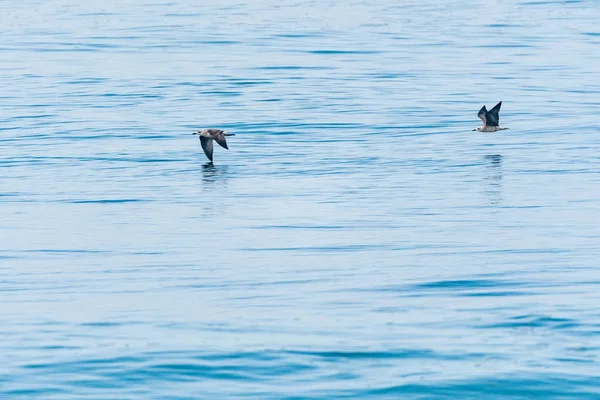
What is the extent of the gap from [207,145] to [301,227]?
24.8 feet

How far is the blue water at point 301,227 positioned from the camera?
14.5 m

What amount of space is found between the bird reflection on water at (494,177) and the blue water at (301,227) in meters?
0.10

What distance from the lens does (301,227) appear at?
22.5 metres

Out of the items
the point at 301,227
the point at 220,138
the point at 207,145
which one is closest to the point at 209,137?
the point at 207,145

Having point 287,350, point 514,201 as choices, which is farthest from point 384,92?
point 287,350

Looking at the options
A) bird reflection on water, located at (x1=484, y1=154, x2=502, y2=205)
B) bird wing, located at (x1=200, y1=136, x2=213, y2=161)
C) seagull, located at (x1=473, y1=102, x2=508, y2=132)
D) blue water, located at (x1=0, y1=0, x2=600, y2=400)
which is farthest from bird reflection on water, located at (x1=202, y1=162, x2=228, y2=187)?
seagull, located at (x1=473, y1=102, x2=508, y2=132)

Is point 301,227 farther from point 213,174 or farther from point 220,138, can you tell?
point 220,138

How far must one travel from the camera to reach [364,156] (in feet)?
99.2

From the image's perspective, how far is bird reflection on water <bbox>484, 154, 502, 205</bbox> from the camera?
25.1 m

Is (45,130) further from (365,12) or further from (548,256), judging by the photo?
(365,12)

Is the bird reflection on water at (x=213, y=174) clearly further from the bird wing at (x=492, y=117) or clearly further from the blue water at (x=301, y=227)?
the bird wing at (x=492, y=117)

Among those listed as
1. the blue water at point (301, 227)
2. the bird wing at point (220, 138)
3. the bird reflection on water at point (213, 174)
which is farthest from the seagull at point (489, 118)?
the bird reflection on water at point (213, 174)

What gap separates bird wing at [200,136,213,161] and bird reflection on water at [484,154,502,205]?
6.06 meters

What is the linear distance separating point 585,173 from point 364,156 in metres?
5.13
